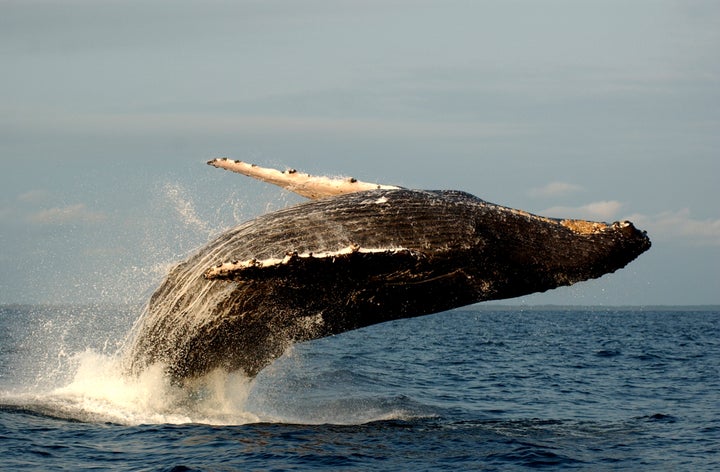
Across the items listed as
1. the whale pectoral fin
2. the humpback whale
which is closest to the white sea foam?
the humpback whale

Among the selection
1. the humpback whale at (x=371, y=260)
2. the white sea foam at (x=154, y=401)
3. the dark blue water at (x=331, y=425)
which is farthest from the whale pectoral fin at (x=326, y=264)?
the white sea foam at (x=154, y=401)

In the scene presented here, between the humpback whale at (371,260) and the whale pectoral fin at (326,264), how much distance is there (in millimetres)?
12

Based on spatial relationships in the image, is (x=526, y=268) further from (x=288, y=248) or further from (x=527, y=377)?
(x=527, y=377)

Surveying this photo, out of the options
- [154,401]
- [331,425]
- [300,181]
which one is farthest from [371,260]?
[154,401]

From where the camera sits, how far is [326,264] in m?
7.50

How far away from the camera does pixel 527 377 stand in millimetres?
19078

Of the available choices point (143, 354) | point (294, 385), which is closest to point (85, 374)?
point (143, 354)

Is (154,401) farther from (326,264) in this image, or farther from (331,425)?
(326,264)

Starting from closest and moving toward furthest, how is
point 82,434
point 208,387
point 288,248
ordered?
point 288,248 → point 82,434 → point 208,387

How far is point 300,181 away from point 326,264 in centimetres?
214

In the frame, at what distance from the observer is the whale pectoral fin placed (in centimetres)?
716

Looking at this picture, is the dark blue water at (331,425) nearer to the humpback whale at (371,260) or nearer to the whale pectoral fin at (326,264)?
the humpback whale at (371,260)

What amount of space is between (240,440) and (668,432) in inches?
212

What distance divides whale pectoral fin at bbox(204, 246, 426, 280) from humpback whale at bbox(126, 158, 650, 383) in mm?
12
